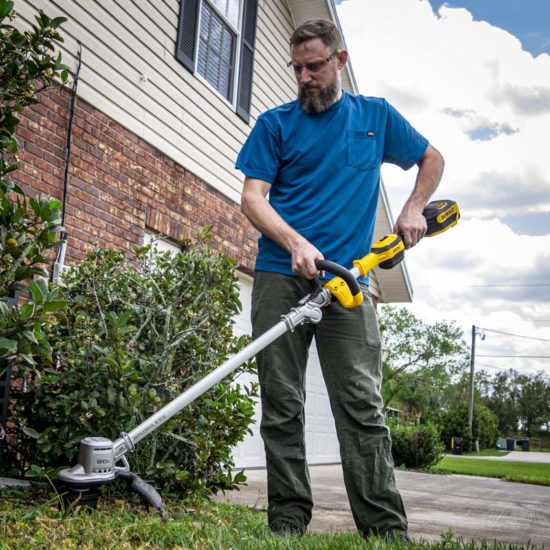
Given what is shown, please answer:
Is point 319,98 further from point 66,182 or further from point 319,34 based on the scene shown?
point 66,182

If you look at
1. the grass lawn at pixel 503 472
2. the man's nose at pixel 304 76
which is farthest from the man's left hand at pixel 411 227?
the grass lawn at pixel 503 472

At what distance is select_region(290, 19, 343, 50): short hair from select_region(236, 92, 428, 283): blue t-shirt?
0.28 m

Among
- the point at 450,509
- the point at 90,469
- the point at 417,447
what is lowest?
the point at 417,447

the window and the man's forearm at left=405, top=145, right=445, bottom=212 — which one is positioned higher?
the window

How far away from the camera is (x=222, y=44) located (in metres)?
7.94

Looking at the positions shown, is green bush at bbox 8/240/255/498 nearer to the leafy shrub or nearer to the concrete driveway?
the leafy shrub

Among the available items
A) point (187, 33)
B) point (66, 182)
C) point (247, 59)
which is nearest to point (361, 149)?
point (66, 182)

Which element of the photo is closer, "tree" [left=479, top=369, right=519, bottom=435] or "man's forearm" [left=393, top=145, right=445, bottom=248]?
"man's forearm" [left=393, top=145, right=445, bottom=248]

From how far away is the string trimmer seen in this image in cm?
245

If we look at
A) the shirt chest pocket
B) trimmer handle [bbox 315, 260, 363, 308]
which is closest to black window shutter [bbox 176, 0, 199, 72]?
the shirt chest pocket

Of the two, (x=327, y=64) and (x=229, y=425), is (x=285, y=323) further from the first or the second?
(x=229, y=425)

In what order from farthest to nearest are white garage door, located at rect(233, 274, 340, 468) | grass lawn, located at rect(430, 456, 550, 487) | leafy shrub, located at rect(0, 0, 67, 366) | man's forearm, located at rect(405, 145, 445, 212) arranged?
1. grass lawn, located at rect(430, 456, 550, 487)
2. white garage door, located at rect(233, 274, 340, 468)
3. man's forearm, located at rect(405, 145, 445, 212)
4. leafy shrub, located at rect(0, 0, 67, 366)

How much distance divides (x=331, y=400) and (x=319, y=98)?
52.1 inches

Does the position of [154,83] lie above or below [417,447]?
above
